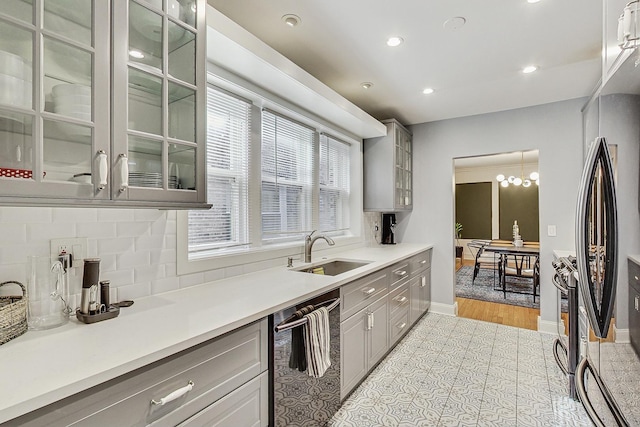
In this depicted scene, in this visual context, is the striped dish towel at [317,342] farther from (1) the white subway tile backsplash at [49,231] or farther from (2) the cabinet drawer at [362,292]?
(1) the white subway tile backsplash at [49,231]

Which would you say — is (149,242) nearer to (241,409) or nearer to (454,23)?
(241,409)

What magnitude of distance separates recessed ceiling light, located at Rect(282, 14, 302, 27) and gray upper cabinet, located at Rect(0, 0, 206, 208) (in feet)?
2.38

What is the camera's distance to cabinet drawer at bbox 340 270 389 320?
2.19 meters

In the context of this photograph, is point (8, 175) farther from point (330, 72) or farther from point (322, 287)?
point (330, 72)

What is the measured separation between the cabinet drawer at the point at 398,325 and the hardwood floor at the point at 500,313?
1226 mm

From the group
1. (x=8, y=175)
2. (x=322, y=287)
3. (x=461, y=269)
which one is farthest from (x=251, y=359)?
(x=461, y=269)

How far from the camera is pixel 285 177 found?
2885mm

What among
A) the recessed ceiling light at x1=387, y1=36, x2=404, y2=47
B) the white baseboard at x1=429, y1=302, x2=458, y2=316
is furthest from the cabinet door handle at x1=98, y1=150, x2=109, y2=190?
the white baseboard at x1=429, y1=302, x2=458, y2=316

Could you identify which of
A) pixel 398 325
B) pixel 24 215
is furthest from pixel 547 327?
pixel 24 215

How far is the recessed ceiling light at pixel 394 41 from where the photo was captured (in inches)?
92.4

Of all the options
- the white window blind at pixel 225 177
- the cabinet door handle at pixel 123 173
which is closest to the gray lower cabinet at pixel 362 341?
the white window blind at pixel 225 177

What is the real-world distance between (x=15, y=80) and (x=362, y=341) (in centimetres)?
236

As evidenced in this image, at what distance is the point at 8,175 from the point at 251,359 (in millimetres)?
1081

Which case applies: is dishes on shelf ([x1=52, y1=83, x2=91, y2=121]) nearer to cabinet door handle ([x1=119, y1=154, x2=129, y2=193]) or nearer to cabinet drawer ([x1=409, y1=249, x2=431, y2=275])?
cabinet door handle ([x1=119, y1=154, x2=129, y2=193])
